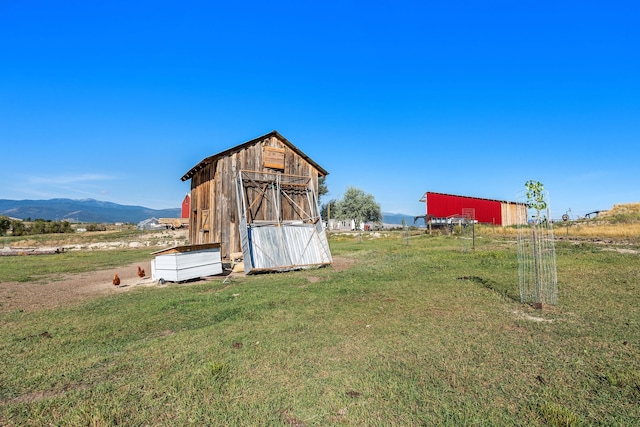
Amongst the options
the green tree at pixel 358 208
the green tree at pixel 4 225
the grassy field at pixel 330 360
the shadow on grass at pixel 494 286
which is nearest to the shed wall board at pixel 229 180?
the grassy field at pixel 330 360

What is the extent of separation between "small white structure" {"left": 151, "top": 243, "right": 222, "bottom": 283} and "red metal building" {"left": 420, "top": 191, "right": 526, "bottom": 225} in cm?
3941

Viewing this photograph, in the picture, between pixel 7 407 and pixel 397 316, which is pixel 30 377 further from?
pixel 397 316

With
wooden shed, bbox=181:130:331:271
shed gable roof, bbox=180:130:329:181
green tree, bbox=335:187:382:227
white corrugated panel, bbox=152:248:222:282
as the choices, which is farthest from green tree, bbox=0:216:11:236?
green tree, bbox=335:187:382:227

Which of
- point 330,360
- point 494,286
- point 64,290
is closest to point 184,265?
point 64,290

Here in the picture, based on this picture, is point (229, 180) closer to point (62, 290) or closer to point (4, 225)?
point (62, 290)

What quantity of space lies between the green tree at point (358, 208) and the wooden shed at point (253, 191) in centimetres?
5049

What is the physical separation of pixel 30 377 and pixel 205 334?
2618 mm

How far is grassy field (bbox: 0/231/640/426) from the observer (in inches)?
152

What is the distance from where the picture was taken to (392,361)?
5184 mm

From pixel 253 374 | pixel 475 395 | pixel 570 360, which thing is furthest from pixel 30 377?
pixel 570 360

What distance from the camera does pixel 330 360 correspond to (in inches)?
208

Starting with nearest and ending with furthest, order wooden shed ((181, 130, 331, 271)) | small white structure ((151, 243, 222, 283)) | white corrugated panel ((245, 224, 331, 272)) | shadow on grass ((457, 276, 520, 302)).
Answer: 1. shadow on grass ((457, 276, 520, 302))
2. small white structure ((151, 243, 222, 283))
3. white corrugated panel ((245, 224, 331, 272))
4. wooden shed ((181, 130, 331, 271))

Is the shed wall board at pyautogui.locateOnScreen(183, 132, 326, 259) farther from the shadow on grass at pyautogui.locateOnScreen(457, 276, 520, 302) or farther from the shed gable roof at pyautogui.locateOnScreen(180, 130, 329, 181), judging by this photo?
the shadow on grass at pyautogui.locateOnScreen(457, 276, 520, 302)

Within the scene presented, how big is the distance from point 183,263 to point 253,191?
6301mm
